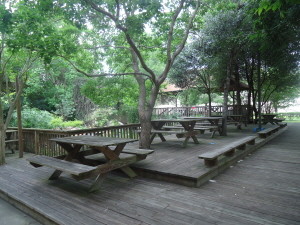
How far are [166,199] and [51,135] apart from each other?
4.41 metres

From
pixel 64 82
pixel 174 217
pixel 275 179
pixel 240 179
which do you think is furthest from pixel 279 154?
pixel 64 82

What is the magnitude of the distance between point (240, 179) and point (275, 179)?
22.8 inches

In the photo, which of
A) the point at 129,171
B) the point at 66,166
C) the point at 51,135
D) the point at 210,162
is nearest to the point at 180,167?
the point at 210,162

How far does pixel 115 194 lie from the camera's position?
3014 mm

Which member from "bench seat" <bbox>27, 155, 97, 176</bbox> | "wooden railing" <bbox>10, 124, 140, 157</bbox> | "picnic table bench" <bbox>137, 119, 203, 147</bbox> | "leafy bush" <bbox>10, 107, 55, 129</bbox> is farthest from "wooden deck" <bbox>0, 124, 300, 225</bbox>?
"leafy bush" <bbox>10, 107, 55, 129</bbox>

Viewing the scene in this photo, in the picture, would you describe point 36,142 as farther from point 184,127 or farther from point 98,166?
point 184,127

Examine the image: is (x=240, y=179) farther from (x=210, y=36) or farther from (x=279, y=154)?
(x=210, y=36)

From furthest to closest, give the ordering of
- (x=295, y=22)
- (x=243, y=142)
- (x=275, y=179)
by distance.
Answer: (x=295, y=22) < (x=243, y=142) < (x=275, y=179)

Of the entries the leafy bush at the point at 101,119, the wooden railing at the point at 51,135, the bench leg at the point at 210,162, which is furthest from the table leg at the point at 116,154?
the leafy bush at the point at 101,119

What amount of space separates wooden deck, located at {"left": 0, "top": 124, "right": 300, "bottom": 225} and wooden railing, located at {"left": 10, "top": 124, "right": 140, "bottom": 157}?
1.73m

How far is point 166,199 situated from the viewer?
2.79 metres

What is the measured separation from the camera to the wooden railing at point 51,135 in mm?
5709

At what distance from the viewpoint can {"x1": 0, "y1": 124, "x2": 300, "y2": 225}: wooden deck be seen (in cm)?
230

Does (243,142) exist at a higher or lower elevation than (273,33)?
lower
